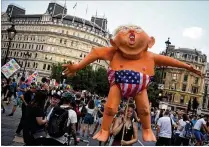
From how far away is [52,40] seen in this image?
3561 inches

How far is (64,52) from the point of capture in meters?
90.8

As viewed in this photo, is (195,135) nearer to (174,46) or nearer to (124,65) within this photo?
(124,65)

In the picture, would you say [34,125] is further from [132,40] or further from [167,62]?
[167,62]

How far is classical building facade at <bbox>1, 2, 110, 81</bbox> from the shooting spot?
3533 inches

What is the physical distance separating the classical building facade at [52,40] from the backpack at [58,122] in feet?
268

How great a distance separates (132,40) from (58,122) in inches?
73.7

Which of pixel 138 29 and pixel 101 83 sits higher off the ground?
pixel 101 83

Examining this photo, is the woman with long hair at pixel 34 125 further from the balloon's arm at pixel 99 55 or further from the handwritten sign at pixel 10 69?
the handwritten sign at pixel 10 69

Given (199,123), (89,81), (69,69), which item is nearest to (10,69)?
(69,69)

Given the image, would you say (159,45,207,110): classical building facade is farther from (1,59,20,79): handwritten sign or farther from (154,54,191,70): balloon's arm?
(154,54,191,70): balloon's arm

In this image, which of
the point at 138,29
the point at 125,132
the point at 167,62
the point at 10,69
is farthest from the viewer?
the point at 10,69

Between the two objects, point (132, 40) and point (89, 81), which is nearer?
point (132, 40)

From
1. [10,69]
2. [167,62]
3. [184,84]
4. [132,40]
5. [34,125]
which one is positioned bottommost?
[34,125]

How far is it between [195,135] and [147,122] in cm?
716
